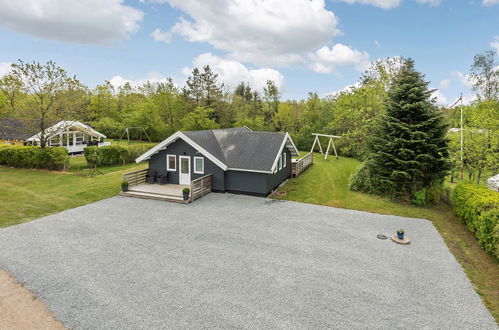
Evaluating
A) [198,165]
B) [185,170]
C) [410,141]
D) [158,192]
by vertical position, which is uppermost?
[410,141]

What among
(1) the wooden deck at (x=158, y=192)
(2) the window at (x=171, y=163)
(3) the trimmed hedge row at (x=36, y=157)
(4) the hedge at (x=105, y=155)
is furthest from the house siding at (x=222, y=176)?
(3) the trimmed hedge row at (x=36, y=157)

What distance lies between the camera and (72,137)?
32.9 metres

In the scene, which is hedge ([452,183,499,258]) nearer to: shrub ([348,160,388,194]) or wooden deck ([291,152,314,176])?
shrub ([348,160,388,194])

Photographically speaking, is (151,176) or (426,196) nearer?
(426,196)

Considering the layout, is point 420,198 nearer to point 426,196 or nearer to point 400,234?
point 426,196

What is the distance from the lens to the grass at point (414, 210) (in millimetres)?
8387

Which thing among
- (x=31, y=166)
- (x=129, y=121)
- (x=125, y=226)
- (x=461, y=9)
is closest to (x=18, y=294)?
(x=125, y=226)

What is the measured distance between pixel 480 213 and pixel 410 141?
19.2ft

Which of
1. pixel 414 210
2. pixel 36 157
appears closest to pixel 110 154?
pixel 36 157

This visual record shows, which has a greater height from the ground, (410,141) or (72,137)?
(72,137)

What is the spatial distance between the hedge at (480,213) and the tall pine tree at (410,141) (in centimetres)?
227

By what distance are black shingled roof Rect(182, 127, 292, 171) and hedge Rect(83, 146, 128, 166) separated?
37.6ft

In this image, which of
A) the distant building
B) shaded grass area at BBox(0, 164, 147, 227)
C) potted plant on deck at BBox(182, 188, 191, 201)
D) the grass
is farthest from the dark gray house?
the distant building

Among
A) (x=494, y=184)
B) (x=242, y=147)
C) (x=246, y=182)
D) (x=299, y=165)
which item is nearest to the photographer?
(x=494, y=184)
